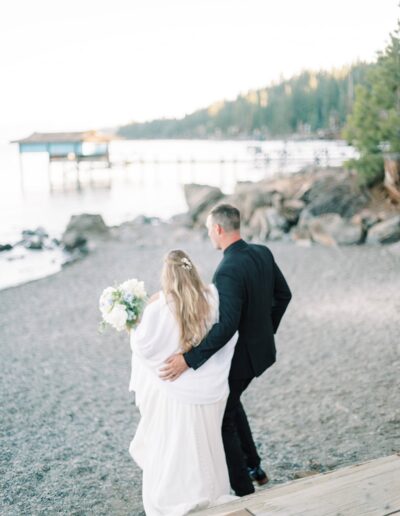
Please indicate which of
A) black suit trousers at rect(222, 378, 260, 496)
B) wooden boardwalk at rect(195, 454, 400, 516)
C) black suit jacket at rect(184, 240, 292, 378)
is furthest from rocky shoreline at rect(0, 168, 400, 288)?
wooden boardwalk at rect(195, 454, 400, 516)

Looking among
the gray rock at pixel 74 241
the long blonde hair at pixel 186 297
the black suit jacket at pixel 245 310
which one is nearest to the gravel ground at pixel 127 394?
the black suit jacket at pixel 245 310

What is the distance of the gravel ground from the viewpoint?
4324 millimetres

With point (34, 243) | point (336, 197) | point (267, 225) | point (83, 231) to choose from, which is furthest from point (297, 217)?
point (34, 243)

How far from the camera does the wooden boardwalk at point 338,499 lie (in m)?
2.00

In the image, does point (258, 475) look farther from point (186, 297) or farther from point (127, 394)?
point (127, 394)

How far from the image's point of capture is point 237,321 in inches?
121

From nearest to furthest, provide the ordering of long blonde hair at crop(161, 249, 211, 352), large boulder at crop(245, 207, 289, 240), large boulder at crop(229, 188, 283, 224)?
1. long blonde hair at crop(161, 249, 211, 352)
2. large boulder at crop(245, 207, 289, 240)
3. large boulder at crop(229, 188, 283, 224)

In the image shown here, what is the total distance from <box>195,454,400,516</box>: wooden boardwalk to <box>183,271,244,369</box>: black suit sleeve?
80cm

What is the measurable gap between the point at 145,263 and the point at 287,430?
33.0 feet

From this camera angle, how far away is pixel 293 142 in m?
100

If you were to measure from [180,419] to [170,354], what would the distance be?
337 mm

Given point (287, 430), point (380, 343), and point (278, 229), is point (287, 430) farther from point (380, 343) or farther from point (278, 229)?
point (278, 229)

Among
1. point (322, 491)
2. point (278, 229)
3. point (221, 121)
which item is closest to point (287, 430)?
point (322, 491)

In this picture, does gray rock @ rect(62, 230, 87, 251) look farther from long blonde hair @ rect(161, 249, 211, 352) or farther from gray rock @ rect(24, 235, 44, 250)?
long blonde hair @ rect(161, 249, 211, 352)
